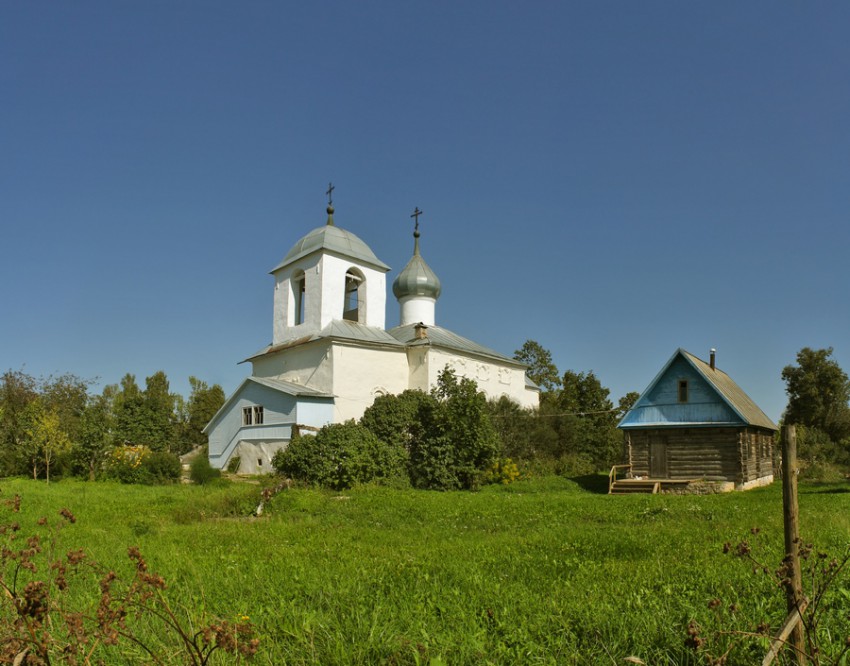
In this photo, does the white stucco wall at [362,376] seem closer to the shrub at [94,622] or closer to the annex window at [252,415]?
the annex window at [252,415]

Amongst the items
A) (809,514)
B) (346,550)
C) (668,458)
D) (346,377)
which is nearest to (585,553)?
(346,550)

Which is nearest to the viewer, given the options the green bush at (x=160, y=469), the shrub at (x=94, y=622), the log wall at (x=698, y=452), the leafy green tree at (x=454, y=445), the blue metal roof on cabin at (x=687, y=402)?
the shrub at (x=94, y=622)

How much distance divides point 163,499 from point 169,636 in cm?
1117

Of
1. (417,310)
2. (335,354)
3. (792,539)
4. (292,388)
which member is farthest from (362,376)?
(792,539)

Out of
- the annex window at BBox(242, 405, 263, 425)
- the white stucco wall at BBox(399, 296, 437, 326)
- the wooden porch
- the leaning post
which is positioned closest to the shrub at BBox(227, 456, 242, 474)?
the annex window at BBox(242, 405, 263, 425)

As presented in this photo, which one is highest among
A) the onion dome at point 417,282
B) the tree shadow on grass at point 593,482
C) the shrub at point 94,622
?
the onion dome at point 417,282

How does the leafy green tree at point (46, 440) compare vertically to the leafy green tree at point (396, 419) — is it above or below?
below

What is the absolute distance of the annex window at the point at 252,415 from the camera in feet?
78.4

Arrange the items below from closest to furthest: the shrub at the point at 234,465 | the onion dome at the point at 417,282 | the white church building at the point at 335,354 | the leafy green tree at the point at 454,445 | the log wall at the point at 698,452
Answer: the leafy green tree at the point at 454,445
the log wall at the point at 698,452
the white church building at the point at 335,354
the shrub at the point at 234,465
the onion dome at the point at 417,282

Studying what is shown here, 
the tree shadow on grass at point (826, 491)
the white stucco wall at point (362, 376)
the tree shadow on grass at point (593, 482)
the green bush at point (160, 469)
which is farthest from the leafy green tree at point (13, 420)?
the tree shadow on grass at point (826, 491)

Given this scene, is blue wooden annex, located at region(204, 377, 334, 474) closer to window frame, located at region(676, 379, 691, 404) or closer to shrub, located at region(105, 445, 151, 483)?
shrub, located at region(105, 445, 151, 483)

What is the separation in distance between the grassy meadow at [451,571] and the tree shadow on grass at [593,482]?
764 centimetres

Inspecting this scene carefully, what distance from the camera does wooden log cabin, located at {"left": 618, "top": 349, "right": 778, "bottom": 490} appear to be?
19.4 m

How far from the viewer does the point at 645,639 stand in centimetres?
388
